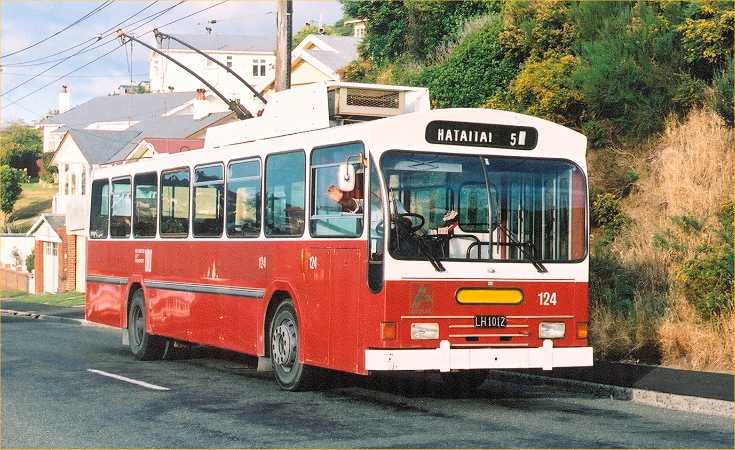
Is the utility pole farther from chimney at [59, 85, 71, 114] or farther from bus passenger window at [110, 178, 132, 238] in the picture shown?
chimney at [59, 85, 71, 114]

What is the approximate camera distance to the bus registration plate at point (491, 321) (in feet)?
45.3

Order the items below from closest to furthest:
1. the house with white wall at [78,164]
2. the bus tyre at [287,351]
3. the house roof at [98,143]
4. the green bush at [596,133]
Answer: the bus tyre at [287,351], the green bush at [596,133], the house with white wall at [78,164], the house roof at [98,143]

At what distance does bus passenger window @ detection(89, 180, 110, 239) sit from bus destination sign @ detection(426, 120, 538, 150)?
33.2 feet

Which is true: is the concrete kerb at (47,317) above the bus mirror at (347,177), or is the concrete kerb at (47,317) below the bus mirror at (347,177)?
below

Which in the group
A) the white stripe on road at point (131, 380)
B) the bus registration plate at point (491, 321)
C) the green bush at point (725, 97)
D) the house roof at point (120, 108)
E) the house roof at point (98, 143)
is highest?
the house roof at point (120, 108)

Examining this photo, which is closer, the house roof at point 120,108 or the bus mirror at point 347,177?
the bus mirror at point 347,177

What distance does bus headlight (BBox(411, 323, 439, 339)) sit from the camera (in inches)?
529

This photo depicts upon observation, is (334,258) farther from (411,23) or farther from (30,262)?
(30,262)

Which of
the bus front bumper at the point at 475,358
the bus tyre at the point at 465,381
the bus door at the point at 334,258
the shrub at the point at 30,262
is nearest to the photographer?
the bus front bumper at the point at 475,358

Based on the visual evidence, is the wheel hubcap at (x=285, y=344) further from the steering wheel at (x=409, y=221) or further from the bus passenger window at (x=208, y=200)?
the bus passenger window at (x=208, y=200)

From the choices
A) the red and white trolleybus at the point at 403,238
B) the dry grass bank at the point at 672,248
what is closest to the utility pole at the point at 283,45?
the dry grass bank at the point at 672,248

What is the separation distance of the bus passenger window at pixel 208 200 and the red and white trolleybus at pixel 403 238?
0.55 meters

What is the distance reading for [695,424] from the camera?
12672 millimetres

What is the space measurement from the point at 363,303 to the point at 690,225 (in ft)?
26.7
